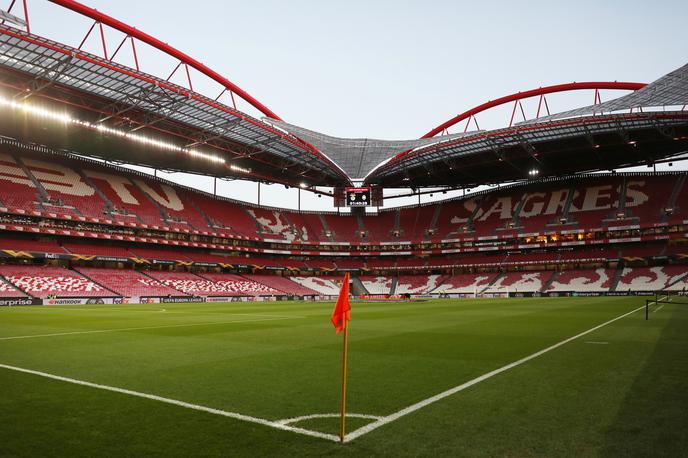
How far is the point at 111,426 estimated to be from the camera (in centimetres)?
531

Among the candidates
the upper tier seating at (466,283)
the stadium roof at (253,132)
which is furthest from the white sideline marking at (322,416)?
the upper tier seating at (466,283)

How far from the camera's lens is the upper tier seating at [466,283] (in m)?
66.9

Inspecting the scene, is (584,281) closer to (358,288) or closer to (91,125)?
(358,288)

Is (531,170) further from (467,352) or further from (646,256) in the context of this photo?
(467,352)

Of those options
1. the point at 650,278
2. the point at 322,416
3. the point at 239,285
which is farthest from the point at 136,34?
the point at 650,278

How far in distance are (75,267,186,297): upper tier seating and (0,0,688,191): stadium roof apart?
15683mm

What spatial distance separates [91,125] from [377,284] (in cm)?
4839

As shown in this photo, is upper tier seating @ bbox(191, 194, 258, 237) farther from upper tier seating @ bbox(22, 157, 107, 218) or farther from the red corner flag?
the red corner flag

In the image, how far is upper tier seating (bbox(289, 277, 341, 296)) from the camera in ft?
234

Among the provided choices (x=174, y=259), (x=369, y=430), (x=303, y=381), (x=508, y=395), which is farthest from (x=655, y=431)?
Result: (x=174, y=259)

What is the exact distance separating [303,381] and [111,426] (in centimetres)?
336

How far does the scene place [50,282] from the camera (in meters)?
43.6

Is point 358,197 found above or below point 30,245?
above

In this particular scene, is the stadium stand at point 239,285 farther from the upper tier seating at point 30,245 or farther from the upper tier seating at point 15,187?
the upper tier seating at point 15,187
